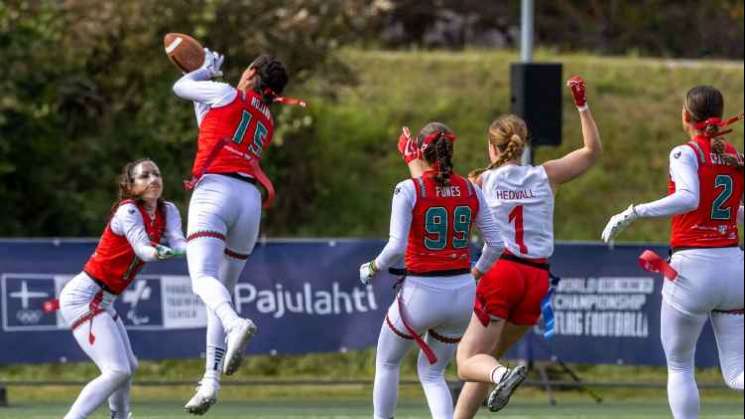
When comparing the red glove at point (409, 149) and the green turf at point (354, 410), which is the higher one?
the red glove at point (409, 149)

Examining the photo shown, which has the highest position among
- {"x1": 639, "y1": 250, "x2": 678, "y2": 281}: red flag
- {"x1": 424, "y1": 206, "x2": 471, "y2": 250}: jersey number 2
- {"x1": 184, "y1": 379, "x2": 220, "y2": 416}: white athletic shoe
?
{"x1": 424, "y1": 206, "x2": 471, "y2": 250}: jersey number 2

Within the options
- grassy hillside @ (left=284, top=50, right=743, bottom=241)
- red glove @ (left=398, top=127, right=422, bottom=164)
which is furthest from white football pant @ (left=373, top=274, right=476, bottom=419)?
grassy hillside @ (left=284, top=50, right=743, bottom=241)

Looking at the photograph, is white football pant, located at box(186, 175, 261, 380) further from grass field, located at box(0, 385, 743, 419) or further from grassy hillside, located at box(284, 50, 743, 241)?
grassy hillside, located at box(284, 50, 743, 241)

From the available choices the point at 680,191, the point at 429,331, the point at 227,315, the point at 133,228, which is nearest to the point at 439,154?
the point at 429,331

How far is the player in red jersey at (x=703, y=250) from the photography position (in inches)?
377

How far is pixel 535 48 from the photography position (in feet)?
95.2

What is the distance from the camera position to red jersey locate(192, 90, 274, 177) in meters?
9.98

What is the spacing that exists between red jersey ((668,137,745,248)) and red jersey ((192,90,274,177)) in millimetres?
2535

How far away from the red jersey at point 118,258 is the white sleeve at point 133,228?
0.19 ft

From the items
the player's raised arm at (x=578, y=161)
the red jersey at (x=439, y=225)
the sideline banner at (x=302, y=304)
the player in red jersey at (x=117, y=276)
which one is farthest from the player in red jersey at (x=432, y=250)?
the sideline banner at (x=302, y=304)

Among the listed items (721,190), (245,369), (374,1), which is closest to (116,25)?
(374,1)

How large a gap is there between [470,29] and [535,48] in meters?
3.53

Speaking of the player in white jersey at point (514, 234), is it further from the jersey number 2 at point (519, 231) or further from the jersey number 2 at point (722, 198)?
the jersey number 2 at point (722, 198)

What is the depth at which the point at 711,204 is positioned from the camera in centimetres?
964
